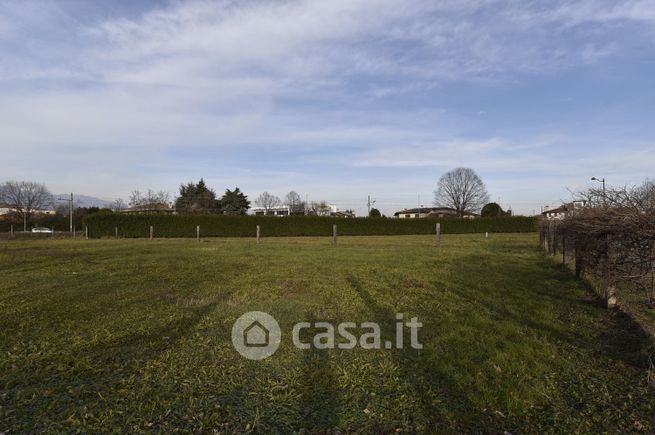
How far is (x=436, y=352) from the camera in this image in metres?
4.07

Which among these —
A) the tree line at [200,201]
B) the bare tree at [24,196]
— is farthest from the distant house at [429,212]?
the bare tree at [24,196]

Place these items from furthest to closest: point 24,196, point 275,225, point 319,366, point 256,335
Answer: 1. point 24,196
2. point 275,225
3. point 256,335
4. point 319,366

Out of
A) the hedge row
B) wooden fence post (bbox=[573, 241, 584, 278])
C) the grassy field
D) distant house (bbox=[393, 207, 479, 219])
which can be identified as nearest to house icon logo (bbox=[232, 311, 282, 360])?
the grassy field

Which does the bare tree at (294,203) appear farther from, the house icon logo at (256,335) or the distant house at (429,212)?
the house icon logo at (256,335)

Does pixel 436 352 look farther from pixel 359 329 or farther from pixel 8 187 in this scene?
pixel 8 187

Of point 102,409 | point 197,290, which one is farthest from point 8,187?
point 102,409

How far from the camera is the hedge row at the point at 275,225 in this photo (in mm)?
35719

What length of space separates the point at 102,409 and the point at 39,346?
196cm

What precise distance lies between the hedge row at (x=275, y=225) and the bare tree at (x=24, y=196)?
35483mm

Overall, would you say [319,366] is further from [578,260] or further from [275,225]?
[275,225]

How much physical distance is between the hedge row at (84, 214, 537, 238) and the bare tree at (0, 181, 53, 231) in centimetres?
3548

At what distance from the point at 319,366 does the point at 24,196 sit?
77070mm

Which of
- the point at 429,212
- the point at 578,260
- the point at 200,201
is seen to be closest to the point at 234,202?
the point at 200,201

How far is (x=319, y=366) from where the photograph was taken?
12.2 feet
